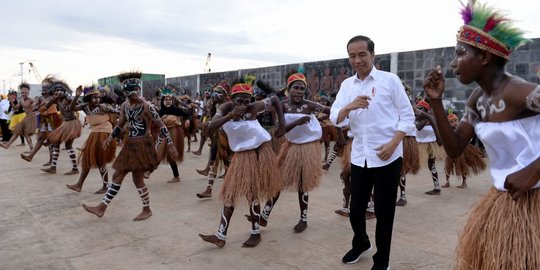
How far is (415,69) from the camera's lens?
449 inches

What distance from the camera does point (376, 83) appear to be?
3139mm

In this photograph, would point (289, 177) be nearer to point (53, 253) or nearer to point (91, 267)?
point (91, 267)

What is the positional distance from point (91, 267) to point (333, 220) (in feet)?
8.53

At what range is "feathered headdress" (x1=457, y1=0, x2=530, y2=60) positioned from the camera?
190cm

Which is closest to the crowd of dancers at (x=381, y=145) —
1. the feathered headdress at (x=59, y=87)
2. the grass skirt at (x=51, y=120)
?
the feathered headdress at (x=59, y=87)

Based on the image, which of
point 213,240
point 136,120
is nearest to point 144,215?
point 136,120

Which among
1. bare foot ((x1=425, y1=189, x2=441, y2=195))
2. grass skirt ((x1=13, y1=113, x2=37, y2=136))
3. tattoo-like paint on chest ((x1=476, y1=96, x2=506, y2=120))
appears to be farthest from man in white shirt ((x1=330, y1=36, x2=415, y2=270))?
grass skirt ((x1=13, y1=113, x2=37, y2=136))

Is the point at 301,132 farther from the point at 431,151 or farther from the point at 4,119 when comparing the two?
the point at 4,119

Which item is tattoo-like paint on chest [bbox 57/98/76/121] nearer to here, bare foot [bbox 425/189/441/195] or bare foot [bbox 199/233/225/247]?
bare foot [bbox 199/233/225/247]

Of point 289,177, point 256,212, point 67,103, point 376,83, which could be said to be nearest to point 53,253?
point 256,212

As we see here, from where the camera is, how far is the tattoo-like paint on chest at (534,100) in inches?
68.4

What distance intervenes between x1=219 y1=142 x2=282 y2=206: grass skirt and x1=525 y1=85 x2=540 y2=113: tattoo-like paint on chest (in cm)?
253

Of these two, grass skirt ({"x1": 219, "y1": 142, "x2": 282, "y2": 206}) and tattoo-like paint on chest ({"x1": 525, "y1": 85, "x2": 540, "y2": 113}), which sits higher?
tattoo-like paint on chest ({"x1": 525, "y1": 85, "x2": 540, "y2": 113})

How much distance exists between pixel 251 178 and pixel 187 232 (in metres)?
1.11
